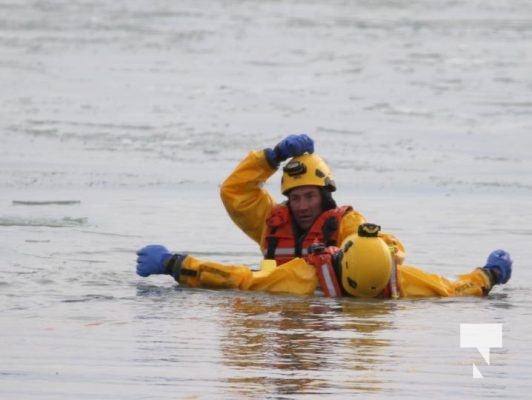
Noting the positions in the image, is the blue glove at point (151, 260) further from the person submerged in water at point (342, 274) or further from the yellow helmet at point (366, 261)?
the yellow helmet at point (366, 261)

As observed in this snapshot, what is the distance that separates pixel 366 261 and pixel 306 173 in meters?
1.15

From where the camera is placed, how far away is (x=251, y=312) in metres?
9.38

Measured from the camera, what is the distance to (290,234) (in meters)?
10.5

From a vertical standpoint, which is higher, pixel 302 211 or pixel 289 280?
pixel 302 211

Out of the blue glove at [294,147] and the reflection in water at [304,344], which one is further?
the blue glove at [294,147]

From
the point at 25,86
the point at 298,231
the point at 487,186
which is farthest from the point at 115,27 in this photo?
the point at 298,231

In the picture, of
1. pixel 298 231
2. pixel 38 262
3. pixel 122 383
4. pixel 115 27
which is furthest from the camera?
pixel 115 27

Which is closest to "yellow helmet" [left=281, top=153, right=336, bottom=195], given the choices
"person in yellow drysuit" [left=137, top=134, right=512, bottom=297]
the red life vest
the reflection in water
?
"person in yellow drysuit" [left=137, top=134, right=512, bottom=297]

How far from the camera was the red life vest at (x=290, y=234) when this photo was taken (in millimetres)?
10367

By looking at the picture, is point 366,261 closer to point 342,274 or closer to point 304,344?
point 342,274

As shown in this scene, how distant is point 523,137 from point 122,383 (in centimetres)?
1131

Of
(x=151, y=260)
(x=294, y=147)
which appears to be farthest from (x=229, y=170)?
(x=151, y=260)

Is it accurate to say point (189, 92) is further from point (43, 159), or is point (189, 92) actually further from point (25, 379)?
point (25, 379)

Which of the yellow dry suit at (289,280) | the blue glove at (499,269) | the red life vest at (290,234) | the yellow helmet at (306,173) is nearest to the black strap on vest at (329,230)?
the red life vest at (290,234)
